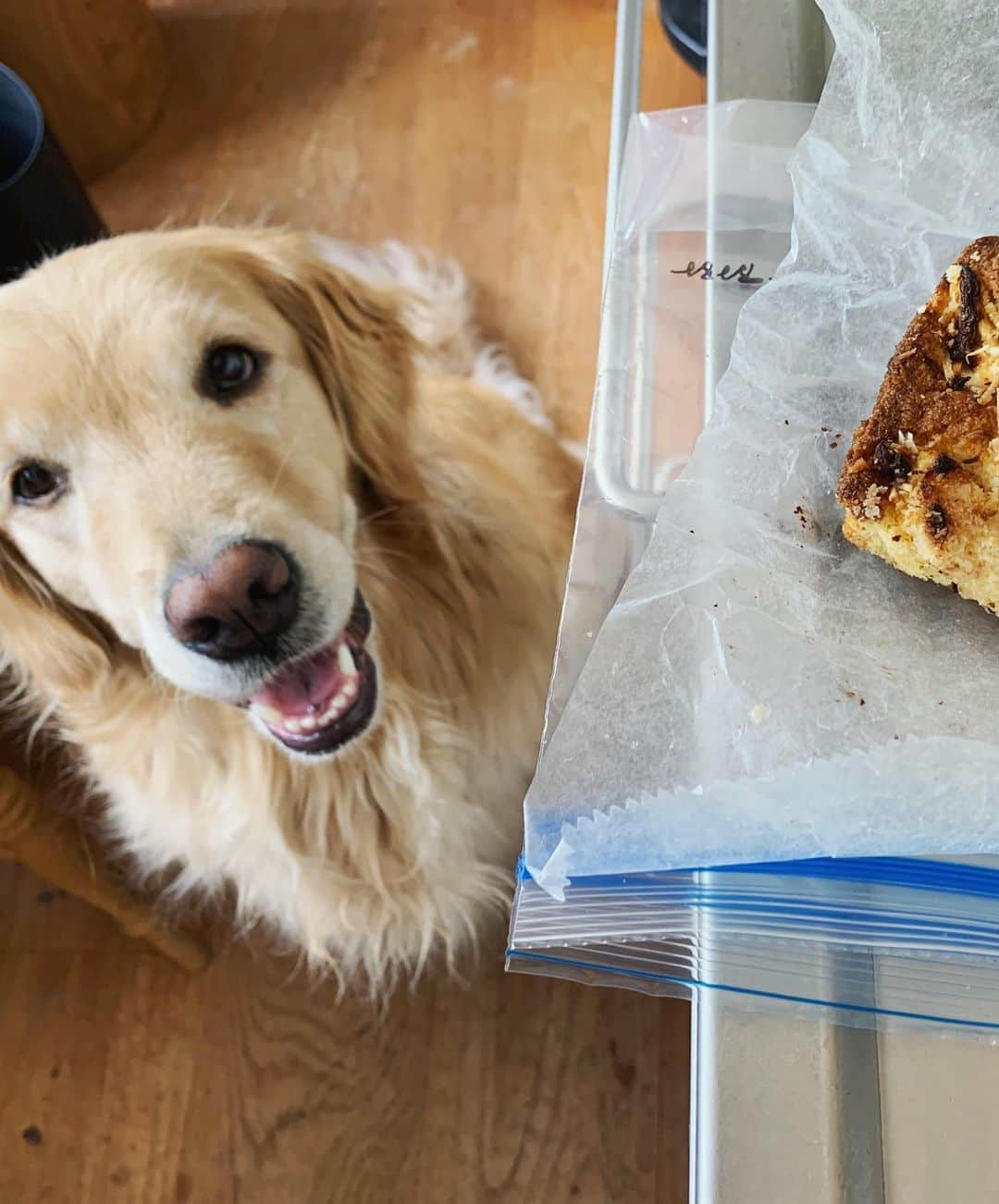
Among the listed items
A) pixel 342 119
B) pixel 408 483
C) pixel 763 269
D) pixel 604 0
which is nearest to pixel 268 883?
pixel 408 483

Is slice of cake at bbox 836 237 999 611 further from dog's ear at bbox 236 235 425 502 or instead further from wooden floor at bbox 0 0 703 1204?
wooden floor at bbox 0 0 703 1204

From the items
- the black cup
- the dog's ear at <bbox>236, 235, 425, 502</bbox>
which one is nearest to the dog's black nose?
the dog's ear at <bbox>236, 235, 425, 502</bbox>

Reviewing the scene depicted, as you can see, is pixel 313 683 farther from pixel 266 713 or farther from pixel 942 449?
pixel 942 449

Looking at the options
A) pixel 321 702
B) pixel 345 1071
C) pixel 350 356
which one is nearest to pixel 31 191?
pixel 350 356

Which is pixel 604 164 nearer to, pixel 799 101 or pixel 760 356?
pixel 799 101

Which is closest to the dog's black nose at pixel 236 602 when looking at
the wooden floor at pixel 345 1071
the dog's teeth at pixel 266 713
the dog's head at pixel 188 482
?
the dog's head at pixel 188 482
